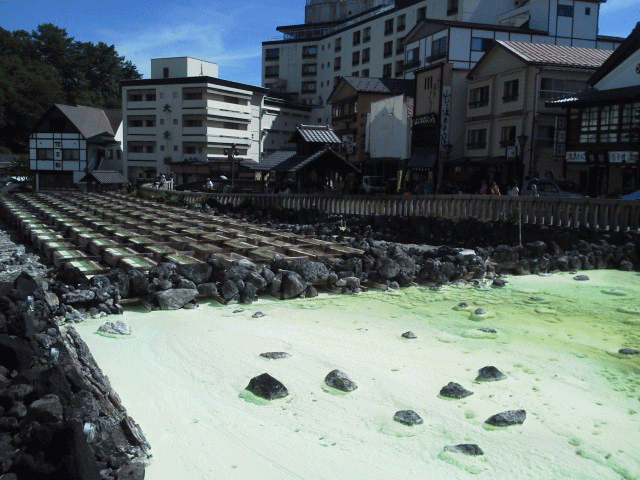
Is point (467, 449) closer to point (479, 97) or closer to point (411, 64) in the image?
point (479, 97)

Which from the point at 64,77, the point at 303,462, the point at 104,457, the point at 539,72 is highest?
the point at 64,77

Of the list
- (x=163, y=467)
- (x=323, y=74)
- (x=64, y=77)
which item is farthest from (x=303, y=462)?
(x=64, y=77)

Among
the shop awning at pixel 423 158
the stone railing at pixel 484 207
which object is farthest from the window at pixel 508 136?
the stone railing at pixel 484 207

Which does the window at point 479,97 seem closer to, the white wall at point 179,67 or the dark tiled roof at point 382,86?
the dark tiled roof at point 382,86

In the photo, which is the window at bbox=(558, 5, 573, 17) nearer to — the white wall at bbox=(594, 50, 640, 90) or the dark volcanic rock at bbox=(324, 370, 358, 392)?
the white wall at bbox=(594, 50, 640, 90)

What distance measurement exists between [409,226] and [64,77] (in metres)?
68.3

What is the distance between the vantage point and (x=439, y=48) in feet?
133

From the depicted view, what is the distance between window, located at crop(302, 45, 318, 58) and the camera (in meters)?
71.9

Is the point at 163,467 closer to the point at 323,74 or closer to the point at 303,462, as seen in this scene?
the point at 303,462

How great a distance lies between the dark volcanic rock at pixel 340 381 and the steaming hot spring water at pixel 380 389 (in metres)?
0.08

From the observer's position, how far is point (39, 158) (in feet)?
178

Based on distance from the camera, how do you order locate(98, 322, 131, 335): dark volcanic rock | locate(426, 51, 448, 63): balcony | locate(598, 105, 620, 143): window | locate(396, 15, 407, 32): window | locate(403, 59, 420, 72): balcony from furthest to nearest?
1. locate(396, 15, 407, 32): window
2. locate(403, 59, 420, 72): balcony
3. locate(426, 51, 448, 63): balcony
4. locate(598, 105, 620, 143): window
5. locate(98, 322, 131, 335): dark volcanic rock

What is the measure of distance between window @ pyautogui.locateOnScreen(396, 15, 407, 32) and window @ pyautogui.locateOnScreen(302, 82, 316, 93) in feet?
64.5

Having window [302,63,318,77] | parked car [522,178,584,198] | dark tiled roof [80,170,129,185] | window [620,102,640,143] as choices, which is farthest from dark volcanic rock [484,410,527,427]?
window [302,63,318,77]
